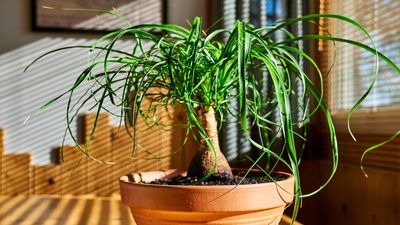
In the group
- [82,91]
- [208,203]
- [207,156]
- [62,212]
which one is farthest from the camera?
[82,91]

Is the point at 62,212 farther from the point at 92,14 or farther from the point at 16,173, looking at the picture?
the point at 92,14

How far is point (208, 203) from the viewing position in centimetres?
66

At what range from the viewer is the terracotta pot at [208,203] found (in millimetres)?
656

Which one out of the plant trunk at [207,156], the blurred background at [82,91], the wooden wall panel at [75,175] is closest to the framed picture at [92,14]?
the blurred background at [82,91]

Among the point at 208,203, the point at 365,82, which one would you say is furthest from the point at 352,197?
the point at 208,203

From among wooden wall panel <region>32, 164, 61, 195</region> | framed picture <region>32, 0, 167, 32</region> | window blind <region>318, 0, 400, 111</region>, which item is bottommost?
wooden wall panel <region>32, 164, 61, 195</region>

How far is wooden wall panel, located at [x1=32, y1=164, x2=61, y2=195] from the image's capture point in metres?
2.13

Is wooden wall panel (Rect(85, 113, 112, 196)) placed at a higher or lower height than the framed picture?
lower

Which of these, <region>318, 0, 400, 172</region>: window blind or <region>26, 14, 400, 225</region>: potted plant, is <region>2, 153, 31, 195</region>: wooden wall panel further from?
<region>26, 14, 400, 225</region>: potted plant

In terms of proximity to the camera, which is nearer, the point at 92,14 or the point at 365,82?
the point at 365,82

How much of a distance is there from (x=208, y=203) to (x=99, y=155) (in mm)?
1551

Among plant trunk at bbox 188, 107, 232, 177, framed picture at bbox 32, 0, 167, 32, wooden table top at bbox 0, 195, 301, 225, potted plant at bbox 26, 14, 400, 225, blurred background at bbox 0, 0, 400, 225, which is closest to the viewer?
potted plant at bbox 26, 14, 400, 225

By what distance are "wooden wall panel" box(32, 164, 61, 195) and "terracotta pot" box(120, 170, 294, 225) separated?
1.51 metres

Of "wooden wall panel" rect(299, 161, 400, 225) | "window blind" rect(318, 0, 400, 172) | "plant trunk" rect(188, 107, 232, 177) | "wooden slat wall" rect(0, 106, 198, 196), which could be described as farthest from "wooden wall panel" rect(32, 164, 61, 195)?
"plant trunk" rect(188, 107, 232, 177)
